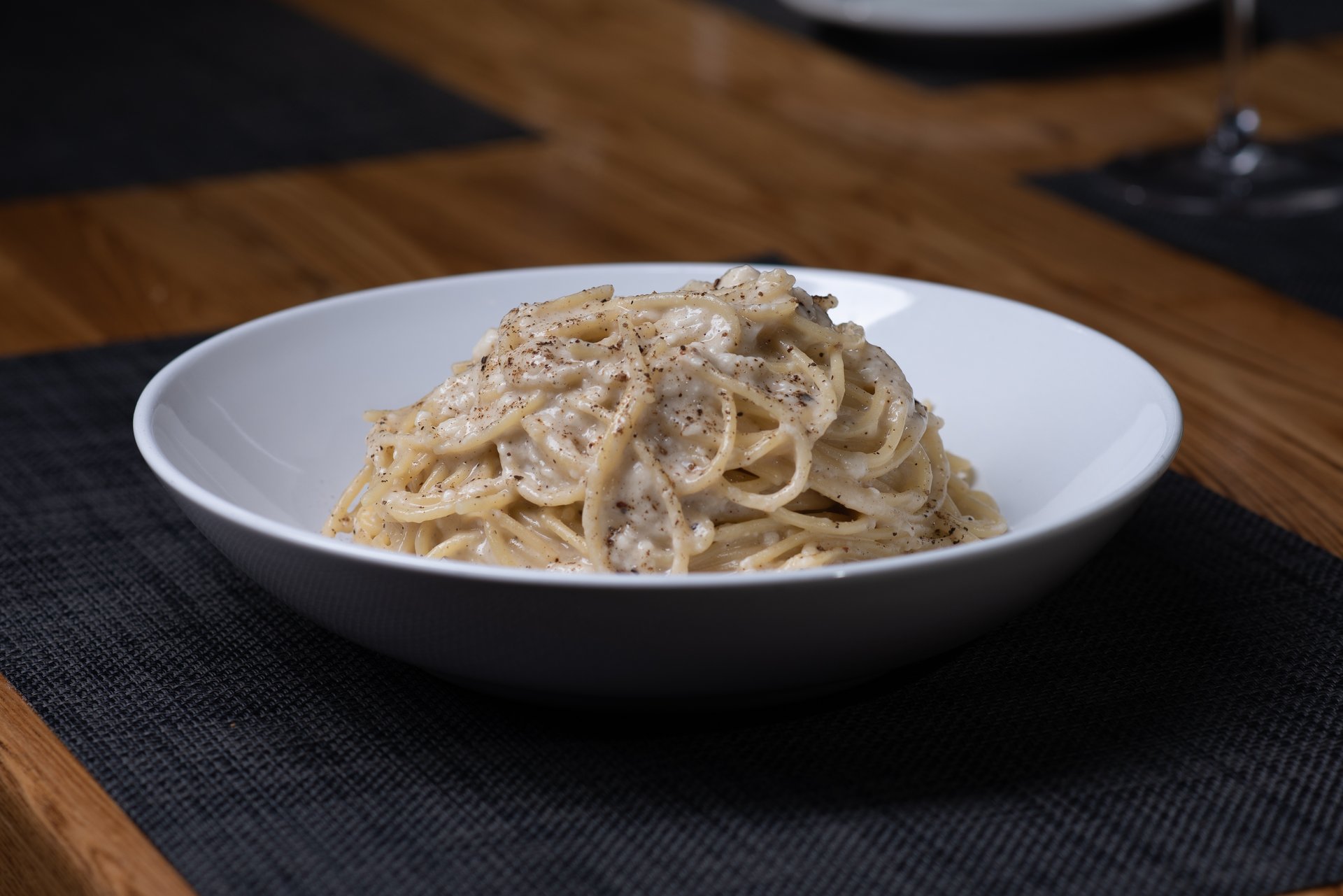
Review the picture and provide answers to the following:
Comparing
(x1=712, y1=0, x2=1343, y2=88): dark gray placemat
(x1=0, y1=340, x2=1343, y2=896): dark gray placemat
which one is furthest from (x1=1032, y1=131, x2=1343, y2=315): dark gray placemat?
(x1=0, y1=340, x2=1343, y2=896): dark gray placemat

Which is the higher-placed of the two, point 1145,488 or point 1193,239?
point 1145,488

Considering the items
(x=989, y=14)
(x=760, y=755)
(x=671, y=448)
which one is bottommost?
(x=989, y=14)

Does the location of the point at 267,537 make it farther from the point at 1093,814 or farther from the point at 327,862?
the point at 1093,814

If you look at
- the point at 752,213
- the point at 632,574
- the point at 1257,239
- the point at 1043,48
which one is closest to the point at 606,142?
the point at 752,213

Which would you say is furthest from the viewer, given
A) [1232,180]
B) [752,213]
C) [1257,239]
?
[1232,180]

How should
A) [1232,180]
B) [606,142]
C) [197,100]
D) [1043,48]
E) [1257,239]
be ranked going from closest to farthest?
[1257,239], [1232,180], [606,142], [197,100], [1043,48]

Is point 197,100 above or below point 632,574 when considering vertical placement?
below

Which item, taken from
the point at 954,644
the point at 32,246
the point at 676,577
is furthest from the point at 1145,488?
the point at 32,246

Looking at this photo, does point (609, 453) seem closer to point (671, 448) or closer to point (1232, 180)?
point (671, 448)
